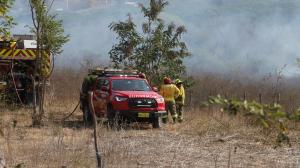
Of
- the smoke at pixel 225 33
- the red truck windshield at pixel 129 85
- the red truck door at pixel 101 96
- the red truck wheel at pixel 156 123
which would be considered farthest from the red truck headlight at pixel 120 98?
the smoke at pixel 225 33

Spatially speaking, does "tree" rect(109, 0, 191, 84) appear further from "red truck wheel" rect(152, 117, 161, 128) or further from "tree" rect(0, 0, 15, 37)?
"tree" rect(0, 0, 15, 37)

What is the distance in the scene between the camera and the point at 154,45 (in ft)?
68.7

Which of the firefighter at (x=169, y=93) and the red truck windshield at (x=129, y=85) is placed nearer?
the red truck windshield at (x=129, y=85)

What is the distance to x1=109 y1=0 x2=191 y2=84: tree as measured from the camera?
68.6ft

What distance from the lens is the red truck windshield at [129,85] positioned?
16.5 metres

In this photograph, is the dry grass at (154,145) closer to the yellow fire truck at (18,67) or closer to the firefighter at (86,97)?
the firefighter at (86,97)

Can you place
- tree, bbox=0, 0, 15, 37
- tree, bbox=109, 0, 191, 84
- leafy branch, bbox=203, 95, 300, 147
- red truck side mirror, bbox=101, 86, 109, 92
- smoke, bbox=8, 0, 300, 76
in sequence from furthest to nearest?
smoke, bbox=8, 0, 300, 76, tree, bbox=109, 0, 191, 84, red truck side mirror, bbox=101, 86, 109, 92, tree, bbox=0, 0, 15, 37, leafy branch, bbox=203, 95, 300, 147

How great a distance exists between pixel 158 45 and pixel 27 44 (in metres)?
4.63

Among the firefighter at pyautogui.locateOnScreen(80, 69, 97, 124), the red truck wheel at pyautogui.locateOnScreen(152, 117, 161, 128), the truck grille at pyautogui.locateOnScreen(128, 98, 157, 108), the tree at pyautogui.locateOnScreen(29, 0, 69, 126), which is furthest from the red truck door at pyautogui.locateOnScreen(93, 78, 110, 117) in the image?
the tree at pyautogui.locateOnScreen(29, 0, 69, 126)

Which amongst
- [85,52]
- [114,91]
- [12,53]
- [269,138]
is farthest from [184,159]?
[85,52]

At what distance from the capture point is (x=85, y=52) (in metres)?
74.2

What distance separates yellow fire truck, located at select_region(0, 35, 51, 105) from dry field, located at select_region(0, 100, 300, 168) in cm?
223

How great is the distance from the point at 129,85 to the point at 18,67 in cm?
530

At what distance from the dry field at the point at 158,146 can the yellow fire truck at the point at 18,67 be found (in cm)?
223
